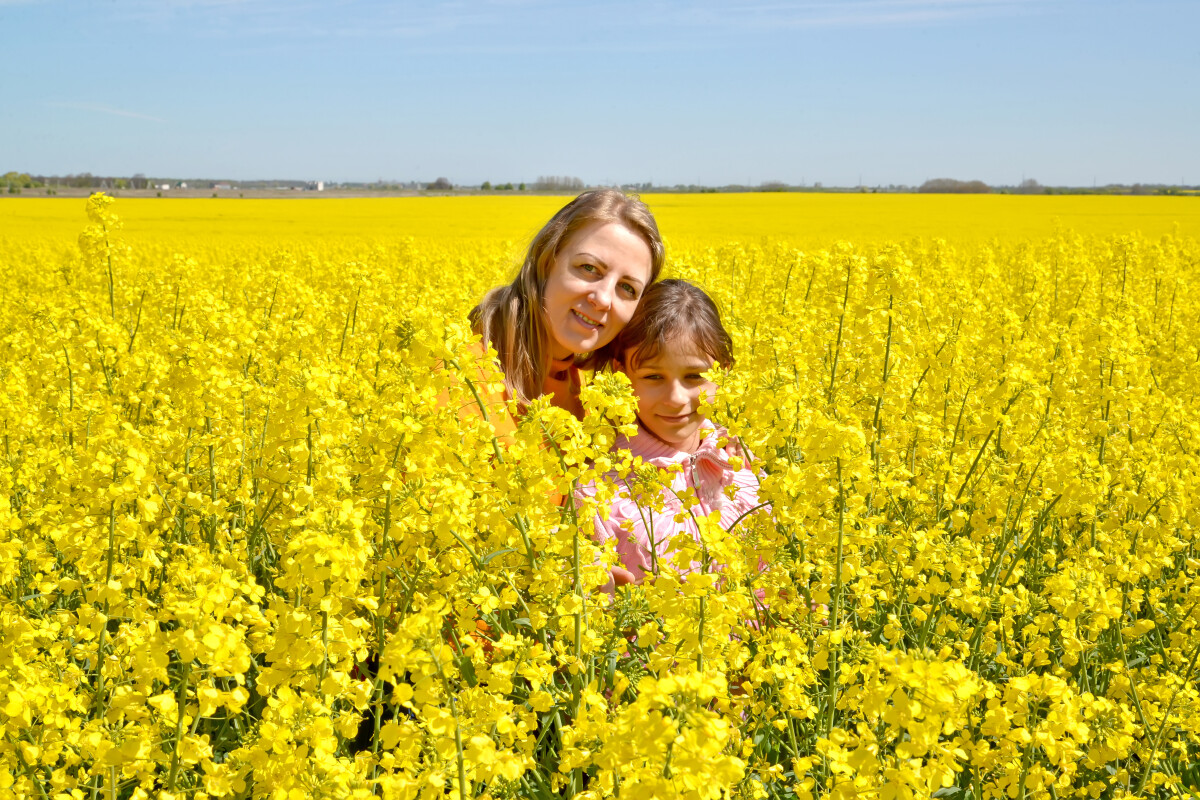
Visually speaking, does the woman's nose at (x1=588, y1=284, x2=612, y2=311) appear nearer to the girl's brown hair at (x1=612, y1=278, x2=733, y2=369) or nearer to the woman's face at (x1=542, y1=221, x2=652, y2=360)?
the woman's face at (x1=542, y1=221, x2=652, y2=360)

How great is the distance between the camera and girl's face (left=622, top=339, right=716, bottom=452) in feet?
14.2

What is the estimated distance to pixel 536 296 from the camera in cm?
486

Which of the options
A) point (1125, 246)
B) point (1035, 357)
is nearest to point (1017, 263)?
point (1125, 246)

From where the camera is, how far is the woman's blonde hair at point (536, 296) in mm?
4773

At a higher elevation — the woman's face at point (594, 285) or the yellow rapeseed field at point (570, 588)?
the woman's face at point (594, 285)

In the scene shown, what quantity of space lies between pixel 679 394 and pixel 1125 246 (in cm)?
734

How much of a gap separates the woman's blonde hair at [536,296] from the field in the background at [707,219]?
14.5 metres

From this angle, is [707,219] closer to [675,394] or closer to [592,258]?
[592,258]

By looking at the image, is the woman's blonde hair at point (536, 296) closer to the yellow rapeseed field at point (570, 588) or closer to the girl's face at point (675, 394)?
the girl's face at point (675, 394)

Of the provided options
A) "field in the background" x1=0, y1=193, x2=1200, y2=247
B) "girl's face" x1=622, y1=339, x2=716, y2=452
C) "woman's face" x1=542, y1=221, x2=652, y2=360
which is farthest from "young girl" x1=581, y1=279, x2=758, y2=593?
"field in the background" x1=0, y1=193, x2=1200, y2=247

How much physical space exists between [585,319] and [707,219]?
26.1 metres

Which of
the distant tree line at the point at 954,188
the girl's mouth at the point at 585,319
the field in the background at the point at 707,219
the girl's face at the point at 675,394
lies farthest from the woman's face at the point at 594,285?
the distant tree line at the point at 954,188

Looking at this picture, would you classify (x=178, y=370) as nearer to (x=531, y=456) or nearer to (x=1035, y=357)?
(x=531, y=456)

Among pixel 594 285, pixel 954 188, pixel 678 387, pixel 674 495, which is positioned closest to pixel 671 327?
pixel 678 387
